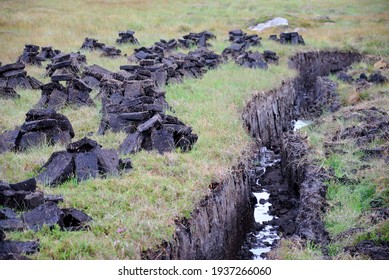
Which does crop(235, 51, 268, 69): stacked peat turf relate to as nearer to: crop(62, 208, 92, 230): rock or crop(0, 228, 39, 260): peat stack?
crop(62, 208, 92, 230): rock

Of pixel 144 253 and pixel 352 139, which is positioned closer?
pixel 144 253

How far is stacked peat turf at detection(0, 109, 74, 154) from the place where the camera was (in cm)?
1099

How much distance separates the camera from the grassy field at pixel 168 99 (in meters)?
7.77

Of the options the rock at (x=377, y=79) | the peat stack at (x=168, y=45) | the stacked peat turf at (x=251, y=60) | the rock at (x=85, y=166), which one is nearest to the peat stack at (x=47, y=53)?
the peat stack at (x=168, y=45)

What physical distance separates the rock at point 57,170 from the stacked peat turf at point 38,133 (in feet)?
5.52

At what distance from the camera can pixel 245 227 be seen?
11211 mm

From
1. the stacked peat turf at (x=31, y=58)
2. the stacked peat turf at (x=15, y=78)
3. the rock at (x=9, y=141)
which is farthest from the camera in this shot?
the stacked peat turf at (x=31, y=58)

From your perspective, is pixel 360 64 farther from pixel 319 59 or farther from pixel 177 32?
pixel 177 32

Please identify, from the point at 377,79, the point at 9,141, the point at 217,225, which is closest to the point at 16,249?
the point at 217,225

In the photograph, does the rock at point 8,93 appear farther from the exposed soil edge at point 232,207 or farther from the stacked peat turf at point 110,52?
the stacked peat turf at point 110,52

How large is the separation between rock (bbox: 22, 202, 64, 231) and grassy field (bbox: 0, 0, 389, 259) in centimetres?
17

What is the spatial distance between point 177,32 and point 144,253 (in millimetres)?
26458
